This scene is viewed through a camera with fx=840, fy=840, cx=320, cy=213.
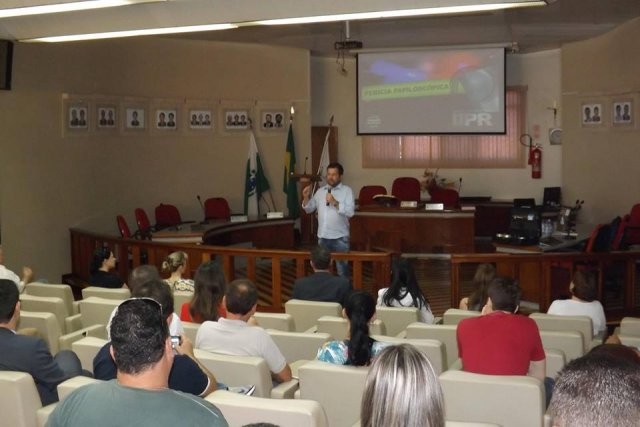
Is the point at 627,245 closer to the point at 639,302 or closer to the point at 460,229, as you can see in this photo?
the point at 639,302

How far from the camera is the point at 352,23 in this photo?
1234 centimetres

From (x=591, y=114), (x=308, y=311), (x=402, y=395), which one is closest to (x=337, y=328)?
(x=308, y=311)

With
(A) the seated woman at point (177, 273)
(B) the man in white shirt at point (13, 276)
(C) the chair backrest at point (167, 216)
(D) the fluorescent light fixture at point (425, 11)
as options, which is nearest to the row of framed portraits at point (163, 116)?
(C) the chair backrest at point (167, 216)

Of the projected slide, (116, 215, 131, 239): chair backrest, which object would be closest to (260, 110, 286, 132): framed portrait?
the projected slide

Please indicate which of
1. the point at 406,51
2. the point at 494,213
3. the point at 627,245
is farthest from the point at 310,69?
the point at 627,245

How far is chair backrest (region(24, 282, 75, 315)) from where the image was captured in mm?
6504

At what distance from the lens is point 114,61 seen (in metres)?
11.9

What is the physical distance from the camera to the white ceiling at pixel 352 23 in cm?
683

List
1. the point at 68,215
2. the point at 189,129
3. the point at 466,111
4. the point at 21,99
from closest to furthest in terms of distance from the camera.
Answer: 1. the point at 21,99
2. the point at 68,215
3. the point at 189,129
4. the point at 466,111

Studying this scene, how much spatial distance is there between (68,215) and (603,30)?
26.8 feet

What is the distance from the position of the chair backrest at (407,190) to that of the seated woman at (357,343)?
1036cm

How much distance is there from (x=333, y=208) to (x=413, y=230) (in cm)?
390

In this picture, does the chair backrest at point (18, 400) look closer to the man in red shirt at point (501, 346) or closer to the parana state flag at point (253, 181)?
the man in red shirt at point (501, 346)

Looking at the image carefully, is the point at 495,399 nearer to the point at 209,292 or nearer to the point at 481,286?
the point at 209,292
